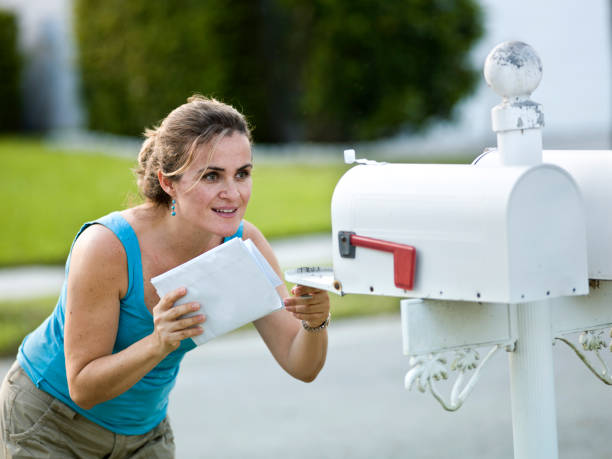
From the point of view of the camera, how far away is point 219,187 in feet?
6.84

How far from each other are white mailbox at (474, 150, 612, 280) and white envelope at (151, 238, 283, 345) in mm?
518

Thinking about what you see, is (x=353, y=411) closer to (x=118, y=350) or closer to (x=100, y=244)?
(x=118, y=350)

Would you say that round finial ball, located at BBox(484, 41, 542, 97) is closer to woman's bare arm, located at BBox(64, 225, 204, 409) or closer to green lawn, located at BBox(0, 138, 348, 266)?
woman's bare arm, located at BBox(64, 225, 204, 409)

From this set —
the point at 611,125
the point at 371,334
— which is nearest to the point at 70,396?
the point at 371,334

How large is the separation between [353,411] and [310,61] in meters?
9.36

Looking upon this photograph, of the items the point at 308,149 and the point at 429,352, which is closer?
the point at 429,352

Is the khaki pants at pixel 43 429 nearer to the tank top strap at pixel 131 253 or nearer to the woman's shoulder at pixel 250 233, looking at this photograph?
the tank top strap at pixel 131 253

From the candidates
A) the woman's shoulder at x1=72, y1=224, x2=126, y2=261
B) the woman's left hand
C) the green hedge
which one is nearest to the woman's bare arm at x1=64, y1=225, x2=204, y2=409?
the woman's shoulder at x1=72, y1=224, x2=126, y2=261

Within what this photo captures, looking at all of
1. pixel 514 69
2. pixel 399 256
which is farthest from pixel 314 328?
pixel 514 69

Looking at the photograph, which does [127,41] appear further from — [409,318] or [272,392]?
[409,318]

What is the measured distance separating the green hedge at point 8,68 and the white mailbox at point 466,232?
56.9 feet

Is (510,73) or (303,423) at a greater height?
(510,73)

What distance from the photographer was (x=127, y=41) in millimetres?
15062

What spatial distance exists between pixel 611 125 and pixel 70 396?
11482 mm
